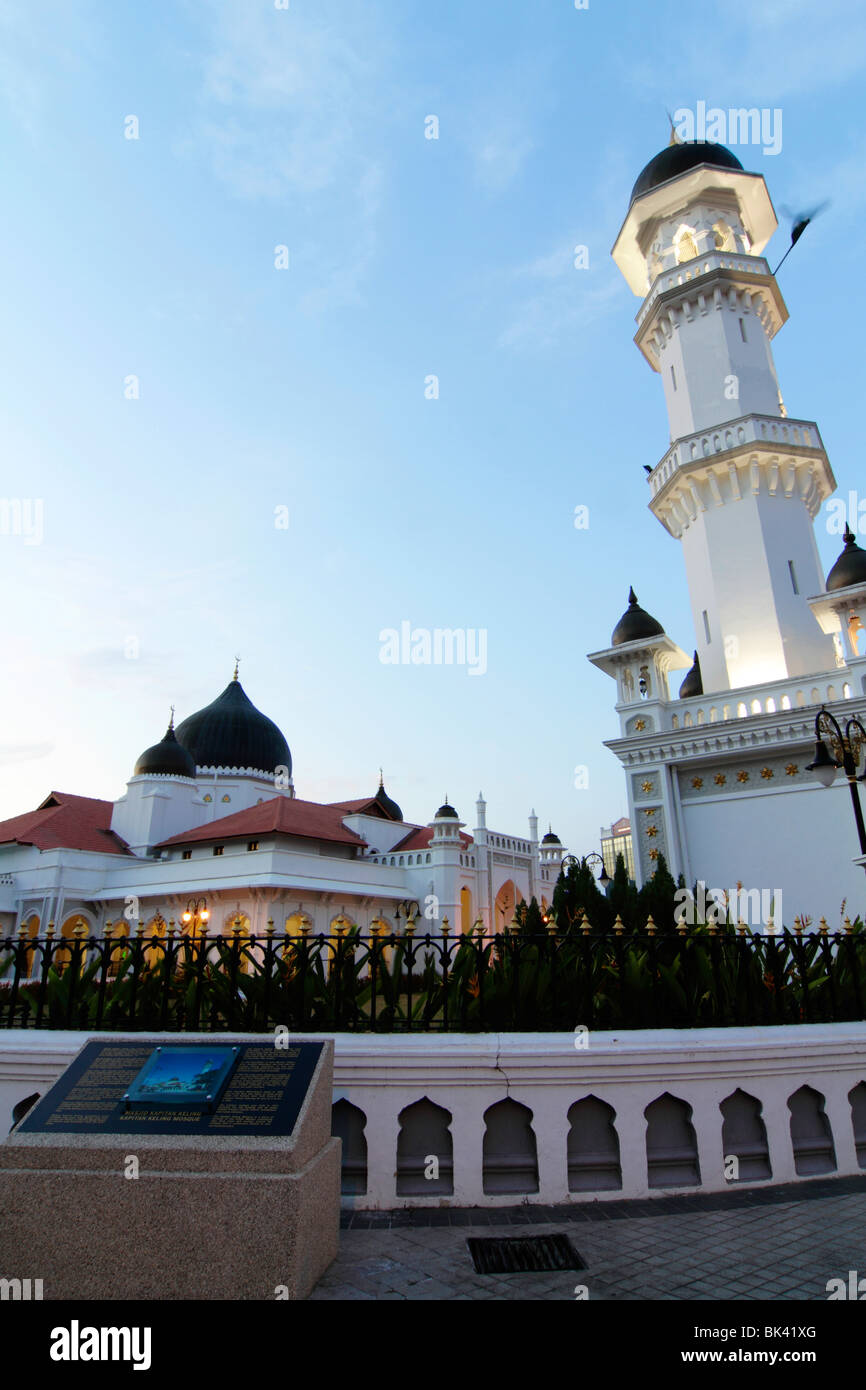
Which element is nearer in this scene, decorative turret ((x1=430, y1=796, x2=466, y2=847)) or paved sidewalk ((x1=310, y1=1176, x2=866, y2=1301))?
paved sidewalk ((x1=310, y1=1176, x2=866, y2=1301))

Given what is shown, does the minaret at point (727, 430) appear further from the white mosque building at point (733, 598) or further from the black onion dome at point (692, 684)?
the black onion dome at point (692, 684)

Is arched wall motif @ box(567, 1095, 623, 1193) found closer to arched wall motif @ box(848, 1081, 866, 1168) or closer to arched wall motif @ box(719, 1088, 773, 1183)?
arched wall motif @ box(719, 1088, 773, 1183)

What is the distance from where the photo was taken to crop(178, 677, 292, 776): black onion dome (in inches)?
1395

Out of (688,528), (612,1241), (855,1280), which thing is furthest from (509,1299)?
(688,528)

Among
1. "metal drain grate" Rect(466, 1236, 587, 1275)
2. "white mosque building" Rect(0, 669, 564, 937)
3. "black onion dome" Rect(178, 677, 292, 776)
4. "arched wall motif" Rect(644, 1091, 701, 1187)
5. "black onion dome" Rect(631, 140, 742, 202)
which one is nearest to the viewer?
"metal drain grate" Rect(466, 1236, 587, 1275)

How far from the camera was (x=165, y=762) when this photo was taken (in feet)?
105

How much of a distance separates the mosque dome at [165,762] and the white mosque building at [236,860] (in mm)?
45

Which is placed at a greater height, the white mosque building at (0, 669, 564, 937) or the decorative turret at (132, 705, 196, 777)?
the decorative turret at (132, 705, 196, 777)

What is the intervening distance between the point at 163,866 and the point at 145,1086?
2542cm

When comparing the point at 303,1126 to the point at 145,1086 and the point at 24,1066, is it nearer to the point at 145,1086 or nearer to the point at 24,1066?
the point at 145,1086

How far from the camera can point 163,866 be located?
27766mm

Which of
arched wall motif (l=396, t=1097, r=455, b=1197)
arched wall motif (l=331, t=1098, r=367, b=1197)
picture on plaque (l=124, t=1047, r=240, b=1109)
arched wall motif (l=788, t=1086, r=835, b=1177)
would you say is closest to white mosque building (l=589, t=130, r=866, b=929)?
arched wall motif (l=788, t=1086, r=835, b=1177)

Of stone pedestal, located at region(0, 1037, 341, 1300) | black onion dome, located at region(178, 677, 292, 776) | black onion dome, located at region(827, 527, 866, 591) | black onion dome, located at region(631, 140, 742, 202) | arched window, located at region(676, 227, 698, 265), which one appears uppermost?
black onion dome, located at region(631, 140, 742, 202)

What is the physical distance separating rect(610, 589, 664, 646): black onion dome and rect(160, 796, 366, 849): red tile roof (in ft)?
46.2
